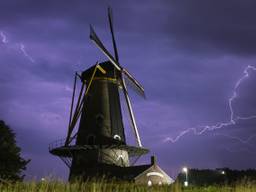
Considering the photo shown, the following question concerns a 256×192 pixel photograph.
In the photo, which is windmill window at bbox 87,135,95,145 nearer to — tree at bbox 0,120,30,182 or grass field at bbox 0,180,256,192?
tree at bbox 0,120,30,182

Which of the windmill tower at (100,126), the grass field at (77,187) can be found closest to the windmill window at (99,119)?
the windmill tower at (100,126)

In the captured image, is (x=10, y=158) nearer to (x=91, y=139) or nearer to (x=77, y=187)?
(x=91, y=139)

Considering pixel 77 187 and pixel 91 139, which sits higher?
pixel 91 139

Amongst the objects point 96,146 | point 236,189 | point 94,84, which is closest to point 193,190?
point 236,189

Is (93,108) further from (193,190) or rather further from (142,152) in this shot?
(193,190)

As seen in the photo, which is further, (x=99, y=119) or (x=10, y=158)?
(x=99, y=119)

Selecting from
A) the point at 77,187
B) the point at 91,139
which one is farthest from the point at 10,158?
the point at 77,187

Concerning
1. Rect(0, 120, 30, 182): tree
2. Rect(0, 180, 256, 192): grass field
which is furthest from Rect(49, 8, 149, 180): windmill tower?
Rect(0, 180, 256, 192): grass field

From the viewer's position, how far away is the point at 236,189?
13.6 metres

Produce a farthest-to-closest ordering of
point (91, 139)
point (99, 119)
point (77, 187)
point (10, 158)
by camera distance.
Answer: point (99, 119), point (91, 139), point (10, 158), point (77, 187)

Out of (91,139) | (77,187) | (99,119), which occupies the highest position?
(99,119)

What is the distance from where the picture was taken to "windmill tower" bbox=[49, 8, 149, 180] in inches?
1682

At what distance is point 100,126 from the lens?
143ft

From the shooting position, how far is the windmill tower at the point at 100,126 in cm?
4272
